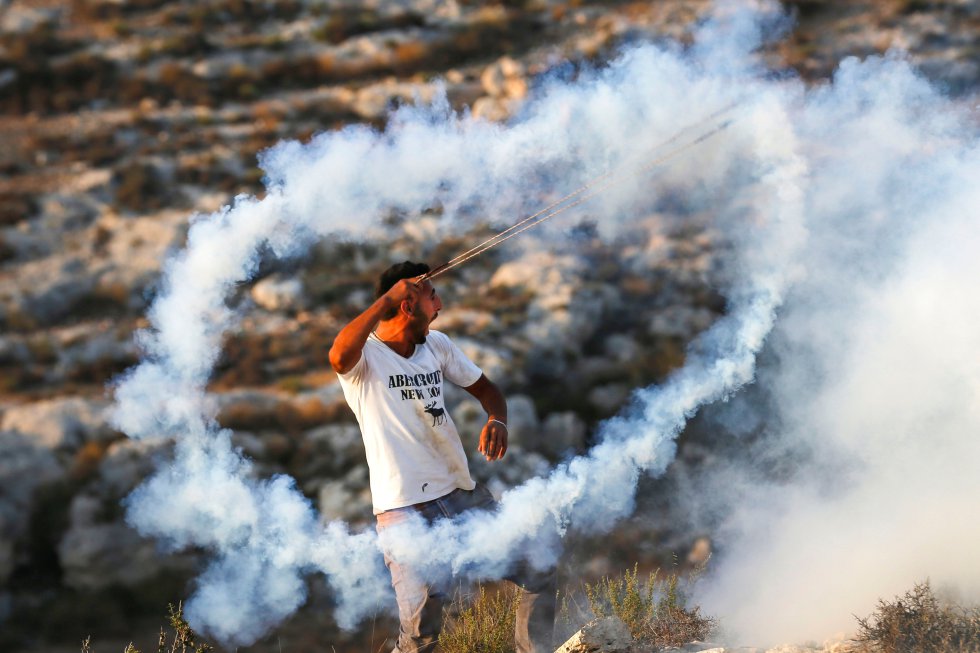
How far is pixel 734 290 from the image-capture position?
11.7 metres

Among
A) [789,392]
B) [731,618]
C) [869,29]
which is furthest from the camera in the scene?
[869,29]

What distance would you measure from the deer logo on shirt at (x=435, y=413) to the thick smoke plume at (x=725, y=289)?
501mm

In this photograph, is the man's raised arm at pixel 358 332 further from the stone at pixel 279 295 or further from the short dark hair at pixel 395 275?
the stone at pixel 279 295

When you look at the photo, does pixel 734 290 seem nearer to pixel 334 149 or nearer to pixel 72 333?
pixel 334 149

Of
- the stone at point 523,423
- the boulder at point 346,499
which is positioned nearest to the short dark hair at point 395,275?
the boulder at point 346,499

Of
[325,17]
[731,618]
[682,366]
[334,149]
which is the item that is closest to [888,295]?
[682,366]

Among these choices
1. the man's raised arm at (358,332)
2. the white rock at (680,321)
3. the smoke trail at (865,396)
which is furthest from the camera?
the white rock at (680,321)

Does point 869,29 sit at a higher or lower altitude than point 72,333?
higher

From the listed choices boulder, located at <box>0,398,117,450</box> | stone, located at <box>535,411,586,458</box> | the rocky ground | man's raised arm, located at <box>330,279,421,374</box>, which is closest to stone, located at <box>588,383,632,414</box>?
the rocky ground

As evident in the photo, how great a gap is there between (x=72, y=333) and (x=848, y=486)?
8.49m

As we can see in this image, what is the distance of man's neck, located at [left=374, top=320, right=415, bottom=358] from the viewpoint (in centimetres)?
499

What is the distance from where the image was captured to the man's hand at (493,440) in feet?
16.6

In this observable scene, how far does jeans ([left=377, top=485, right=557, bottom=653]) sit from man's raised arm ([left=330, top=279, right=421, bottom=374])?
71cm

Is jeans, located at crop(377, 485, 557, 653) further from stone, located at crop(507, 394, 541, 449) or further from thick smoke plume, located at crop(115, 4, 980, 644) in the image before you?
stone, located at crop(507, 394, 541, 449)
